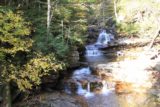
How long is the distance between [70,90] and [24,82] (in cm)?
530

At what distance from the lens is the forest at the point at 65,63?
15.5m

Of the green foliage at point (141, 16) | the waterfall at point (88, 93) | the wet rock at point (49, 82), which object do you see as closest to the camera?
the wet rock at point (49, 82)

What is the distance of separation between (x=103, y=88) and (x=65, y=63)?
3.08m

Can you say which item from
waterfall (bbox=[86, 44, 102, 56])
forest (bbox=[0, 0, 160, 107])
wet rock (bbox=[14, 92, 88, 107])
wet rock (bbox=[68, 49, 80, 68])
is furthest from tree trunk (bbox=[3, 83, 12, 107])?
waterfall (bbox=[86, 44, 102, 56])

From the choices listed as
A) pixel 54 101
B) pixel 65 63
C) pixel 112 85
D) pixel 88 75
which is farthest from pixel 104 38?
pixel 54 101

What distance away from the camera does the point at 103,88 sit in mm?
20281

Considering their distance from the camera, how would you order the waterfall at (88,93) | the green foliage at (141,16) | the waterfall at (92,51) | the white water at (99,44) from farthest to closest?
1. the green foliage at (141,16)
2. the white water at (99,44)
3. the waterfall at (92,51)
4. the waterfall at (88,93)

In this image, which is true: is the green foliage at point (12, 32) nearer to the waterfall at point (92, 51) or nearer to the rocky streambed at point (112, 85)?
the rocky streambed at point (112, 85)

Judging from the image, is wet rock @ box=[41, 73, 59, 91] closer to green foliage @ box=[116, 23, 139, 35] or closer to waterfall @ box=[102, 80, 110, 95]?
waterfall @ box=[102, 80, 110, 95]

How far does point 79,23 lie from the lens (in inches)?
945

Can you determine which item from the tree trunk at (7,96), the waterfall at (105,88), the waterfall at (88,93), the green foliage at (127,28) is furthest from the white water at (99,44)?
the tree trunk at (7,96)

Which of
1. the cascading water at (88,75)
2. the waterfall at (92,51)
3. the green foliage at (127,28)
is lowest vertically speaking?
the cascading water at (88,75)

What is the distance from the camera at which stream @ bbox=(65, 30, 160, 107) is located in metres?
17.8

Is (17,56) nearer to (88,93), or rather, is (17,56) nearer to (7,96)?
(7,96)
